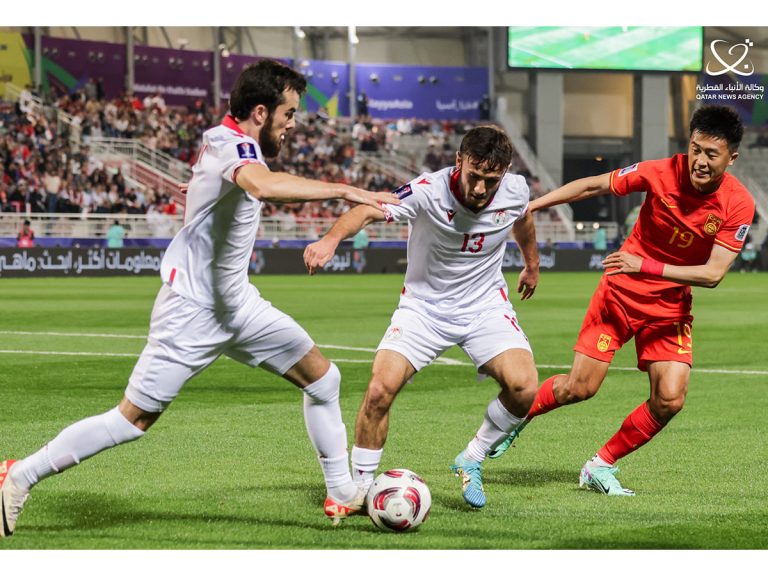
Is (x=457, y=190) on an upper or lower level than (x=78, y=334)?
upper

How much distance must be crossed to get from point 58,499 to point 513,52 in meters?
42.1

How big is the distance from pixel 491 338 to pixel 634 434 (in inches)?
46.1

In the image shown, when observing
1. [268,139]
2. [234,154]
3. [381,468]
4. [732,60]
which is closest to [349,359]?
[381,468]

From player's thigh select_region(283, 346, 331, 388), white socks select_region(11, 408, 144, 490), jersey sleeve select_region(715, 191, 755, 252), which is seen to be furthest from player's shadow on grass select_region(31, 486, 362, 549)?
jersey sleeve select_region(715, 191, 755, 252)

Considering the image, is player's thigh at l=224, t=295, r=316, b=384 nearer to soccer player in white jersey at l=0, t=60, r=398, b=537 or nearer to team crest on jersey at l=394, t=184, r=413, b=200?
soccer player in white jersey at l=0, t=60, r=398, b=537

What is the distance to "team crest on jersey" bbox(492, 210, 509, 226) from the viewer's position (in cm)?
702

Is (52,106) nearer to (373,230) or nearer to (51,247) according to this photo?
(51,247)

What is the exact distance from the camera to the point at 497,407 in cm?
712

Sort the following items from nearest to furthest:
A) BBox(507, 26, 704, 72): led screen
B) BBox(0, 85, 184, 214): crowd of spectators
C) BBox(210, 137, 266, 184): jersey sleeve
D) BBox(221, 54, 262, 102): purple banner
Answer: BBox(210, 137, 266, 184): jersey sleeve
BBox(0, 85, 184, 214): crowd of spectators
BBox(507, 26, 704, 72): led screen
BBox(221, 54, 262, 102): purple banner

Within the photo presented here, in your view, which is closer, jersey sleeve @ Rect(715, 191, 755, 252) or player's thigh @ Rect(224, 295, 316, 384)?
player's thigh @ Rect(224, 295, 316, 384)

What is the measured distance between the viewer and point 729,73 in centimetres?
5591

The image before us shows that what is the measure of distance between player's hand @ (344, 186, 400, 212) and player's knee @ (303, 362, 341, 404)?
3.03 feet

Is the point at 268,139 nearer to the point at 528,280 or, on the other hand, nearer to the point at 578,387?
the point at 528,280
